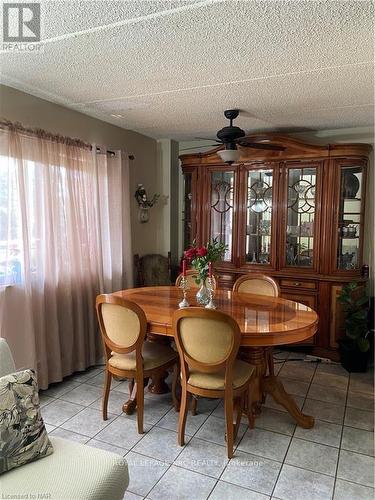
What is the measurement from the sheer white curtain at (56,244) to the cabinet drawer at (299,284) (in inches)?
71.6

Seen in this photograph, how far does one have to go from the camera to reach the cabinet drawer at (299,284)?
381cm

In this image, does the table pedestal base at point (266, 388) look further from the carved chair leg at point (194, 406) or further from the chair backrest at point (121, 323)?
the chair backrest at point (121, 323)

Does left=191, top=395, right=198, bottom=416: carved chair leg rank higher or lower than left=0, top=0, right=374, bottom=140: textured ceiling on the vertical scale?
lower

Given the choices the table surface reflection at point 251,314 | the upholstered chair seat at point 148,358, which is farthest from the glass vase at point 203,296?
the upholstered chair seat at point 148,358

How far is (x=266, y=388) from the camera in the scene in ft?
8.46

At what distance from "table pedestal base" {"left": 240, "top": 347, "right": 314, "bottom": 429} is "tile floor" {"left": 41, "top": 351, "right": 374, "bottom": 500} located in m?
0.07

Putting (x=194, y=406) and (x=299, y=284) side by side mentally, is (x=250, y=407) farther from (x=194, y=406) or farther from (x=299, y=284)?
(x=299, y=284)

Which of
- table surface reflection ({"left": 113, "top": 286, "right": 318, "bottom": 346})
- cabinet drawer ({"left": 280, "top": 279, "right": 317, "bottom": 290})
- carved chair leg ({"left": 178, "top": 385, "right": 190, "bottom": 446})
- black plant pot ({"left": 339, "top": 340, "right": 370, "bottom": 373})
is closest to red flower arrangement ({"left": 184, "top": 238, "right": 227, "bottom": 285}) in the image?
table surface reflection ({"left": 113, "top": 286, "right": 318, "bottom": 346})

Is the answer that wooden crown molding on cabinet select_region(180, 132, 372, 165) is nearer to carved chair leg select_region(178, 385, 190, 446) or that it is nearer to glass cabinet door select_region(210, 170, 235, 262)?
glass cabinet door select_region(210, 170, 235, 262)

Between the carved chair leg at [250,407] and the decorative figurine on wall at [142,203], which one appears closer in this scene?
the carved chair leg at [250,407]

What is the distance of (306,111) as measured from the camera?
327 centimetres

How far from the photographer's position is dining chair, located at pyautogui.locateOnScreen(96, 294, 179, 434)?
240 cm

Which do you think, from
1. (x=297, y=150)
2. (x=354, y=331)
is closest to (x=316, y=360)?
(x=354, y=331)

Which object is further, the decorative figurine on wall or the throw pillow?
the decorative figurine on wall
